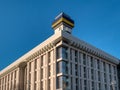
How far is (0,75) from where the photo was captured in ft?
358

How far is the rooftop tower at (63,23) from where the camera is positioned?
85.6 m

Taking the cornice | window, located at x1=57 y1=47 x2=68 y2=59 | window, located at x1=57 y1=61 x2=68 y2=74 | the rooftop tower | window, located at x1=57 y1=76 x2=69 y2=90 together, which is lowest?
window, located at x1=57 y1=76 x2=69 y2=90

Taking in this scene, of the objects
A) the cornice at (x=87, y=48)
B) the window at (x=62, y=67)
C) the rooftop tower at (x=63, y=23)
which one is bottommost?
the window at (x=62, y=67)

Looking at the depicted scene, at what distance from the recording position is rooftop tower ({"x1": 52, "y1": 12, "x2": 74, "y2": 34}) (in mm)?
85625

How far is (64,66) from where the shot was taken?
68.4m

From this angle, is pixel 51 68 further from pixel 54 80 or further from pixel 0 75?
pixel 0 75

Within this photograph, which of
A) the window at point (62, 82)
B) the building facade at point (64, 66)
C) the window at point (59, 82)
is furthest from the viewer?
the building facade at point (64, 66)

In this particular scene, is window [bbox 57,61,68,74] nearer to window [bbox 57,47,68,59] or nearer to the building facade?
the building facade

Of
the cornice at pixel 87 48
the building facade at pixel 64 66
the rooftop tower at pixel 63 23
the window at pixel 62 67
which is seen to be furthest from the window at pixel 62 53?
the rooftop tower at pixel 63 23

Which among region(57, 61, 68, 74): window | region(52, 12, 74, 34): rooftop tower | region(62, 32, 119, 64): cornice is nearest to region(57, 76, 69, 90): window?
region(57, 61, 68, 74): window

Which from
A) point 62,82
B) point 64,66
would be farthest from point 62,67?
point 62,82

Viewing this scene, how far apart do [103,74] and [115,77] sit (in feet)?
30.7

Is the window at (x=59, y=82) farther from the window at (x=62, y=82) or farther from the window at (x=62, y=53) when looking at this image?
the window at (x=62, y=53)

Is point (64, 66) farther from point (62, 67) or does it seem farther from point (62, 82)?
point (62, 82)
